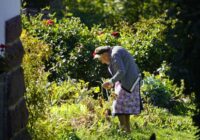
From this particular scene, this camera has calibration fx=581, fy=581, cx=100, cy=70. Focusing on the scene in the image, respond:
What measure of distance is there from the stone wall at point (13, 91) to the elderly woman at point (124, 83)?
2384 millimetres

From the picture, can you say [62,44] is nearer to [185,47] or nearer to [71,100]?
[71,100]

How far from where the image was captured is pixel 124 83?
26.1ft

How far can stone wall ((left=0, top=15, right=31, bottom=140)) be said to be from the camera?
5207 mm

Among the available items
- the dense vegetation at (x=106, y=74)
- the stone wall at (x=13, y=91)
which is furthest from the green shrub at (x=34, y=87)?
the stone wall at (x=13, y=91)

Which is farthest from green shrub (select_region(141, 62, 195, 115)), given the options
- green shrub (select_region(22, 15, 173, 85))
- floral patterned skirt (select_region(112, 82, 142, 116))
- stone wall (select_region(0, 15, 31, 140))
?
stone wall (select_region(0, 15, 31, 140))

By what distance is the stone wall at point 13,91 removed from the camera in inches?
205

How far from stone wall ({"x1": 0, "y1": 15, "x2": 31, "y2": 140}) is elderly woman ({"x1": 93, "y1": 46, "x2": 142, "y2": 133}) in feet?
7.82

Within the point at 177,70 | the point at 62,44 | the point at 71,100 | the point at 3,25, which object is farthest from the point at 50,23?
the point at 177,70

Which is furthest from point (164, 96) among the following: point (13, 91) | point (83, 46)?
point (13, 91)

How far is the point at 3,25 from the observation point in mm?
5320

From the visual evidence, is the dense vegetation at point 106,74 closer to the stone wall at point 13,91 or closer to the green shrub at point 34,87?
the green shrub at point 34,87

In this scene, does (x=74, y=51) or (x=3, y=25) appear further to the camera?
(x=74, y=51)

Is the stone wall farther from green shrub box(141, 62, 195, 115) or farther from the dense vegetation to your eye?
green shrub box(141, 62, 195, 115)

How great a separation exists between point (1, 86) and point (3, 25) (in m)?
0.57
